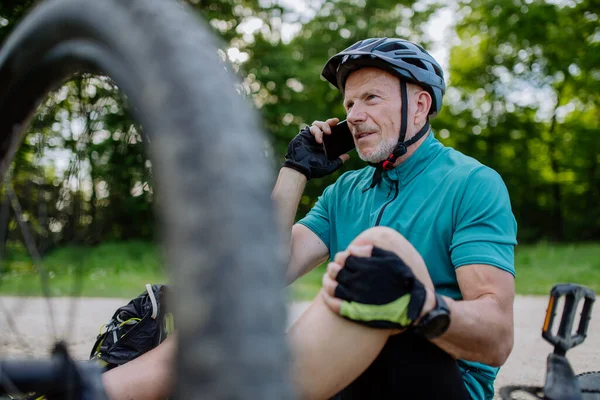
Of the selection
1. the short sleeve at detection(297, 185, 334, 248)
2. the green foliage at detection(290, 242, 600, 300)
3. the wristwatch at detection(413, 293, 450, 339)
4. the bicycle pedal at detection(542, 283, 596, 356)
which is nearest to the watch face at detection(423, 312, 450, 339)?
the wristwatch at detection(413, 293, 450, 339)

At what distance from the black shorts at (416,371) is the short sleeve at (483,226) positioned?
31 centimetres

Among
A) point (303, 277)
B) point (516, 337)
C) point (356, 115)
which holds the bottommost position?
point (303, 277)

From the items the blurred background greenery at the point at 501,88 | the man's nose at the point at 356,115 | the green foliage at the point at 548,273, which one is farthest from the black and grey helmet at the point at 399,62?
the blurred background greenery at the point at 501,88

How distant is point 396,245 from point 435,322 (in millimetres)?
200

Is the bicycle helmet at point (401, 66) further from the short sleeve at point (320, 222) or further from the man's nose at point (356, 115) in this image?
the short sleeve at point (320, 222)

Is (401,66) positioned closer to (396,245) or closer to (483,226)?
(483,226)

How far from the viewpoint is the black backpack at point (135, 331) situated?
1974 millimetres

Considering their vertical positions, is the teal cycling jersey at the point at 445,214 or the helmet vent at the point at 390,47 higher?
the helmet vent at the point at 390,47

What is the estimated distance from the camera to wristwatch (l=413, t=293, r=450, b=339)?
139 cm

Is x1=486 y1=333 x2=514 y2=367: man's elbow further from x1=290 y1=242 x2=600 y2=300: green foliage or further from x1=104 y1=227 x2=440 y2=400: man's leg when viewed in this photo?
x1=290 y1=242 x2=600 y2=300: green foliage

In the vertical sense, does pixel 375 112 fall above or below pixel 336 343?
above

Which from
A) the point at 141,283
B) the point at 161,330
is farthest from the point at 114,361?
the point at 141,283

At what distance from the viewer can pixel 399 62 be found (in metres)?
2.13

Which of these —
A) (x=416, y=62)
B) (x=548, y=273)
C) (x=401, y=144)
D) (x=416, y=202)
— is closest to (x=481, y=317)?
(x=416, y=202)
